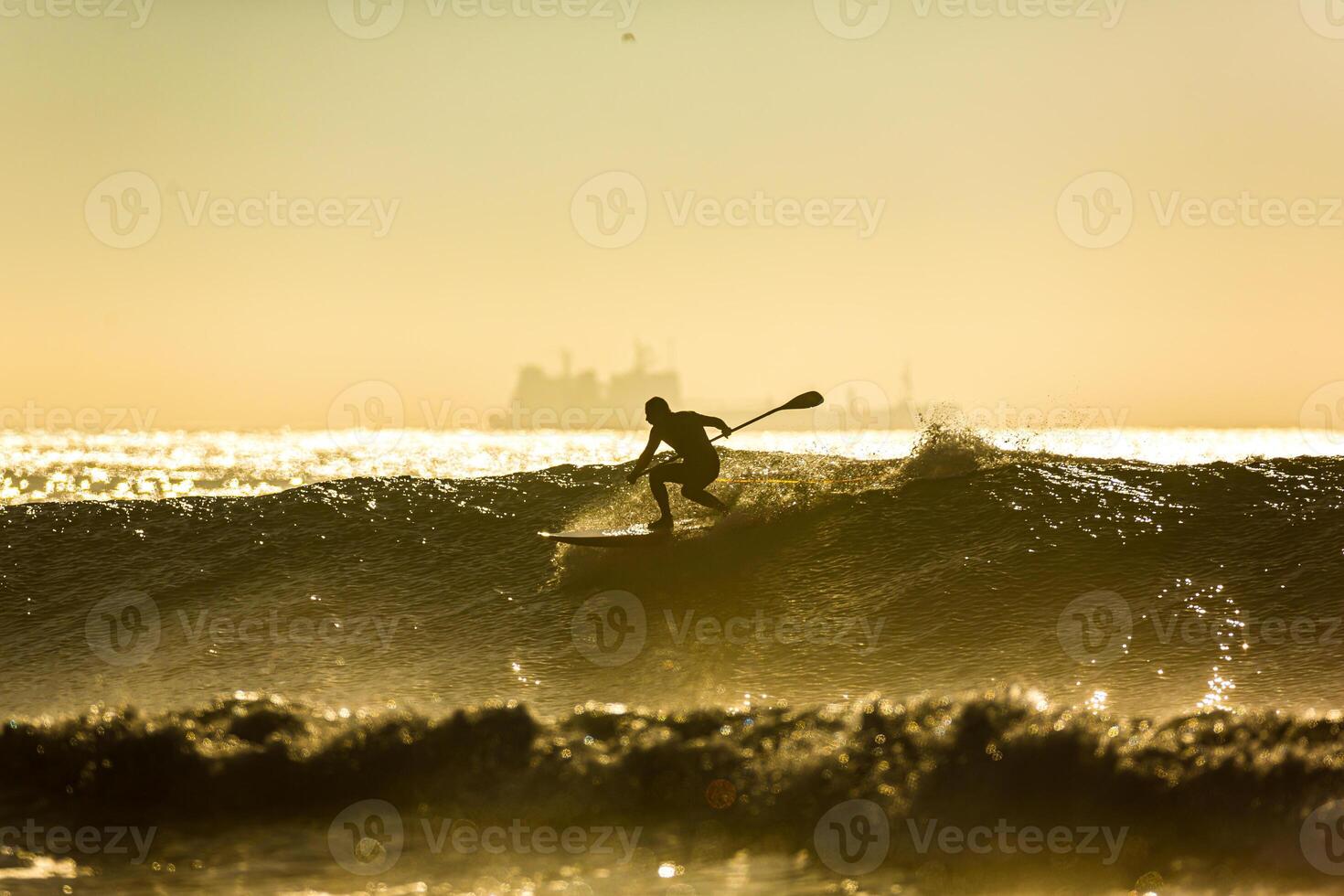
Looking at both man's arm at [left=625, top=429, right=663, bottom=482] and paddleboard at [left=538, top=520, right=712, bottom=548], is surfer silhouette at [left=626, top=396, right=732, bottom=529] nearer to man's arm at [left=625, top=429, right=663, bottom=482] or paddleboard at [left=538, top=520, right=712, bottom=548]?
man's arm at [left=625, top=429, right=663, bottom=482]

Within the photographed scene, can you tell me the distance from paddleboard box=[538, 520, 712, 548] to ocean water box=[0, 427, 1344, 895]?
0.60 ft

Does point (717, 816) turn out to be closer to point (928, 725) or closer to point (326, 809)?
point (928, 725)

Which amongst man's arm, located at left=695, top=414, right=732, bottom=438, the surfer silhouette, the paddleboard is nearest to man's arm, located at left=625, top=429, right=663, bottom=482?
the surfer silhouette

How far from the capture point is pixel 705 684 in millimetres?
8398

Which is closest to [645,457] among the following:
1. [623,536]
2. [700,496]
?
[700,496]

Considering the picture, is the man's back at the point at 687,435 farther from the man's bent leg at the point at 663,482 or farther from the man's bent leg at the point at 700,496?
the man's bent leg at the point at 700,496

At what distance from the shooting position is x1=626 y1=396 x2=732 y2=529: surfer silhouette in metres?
11.7

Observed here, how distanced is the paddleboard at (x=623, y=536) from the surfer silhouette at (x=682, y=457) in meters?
0.14

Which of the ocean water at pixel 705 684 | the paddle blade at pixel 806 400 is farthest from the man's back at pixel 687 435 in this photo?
the paddle blade at pixel 806 400

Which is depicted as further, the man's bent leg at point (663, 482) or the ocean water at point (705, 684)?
the man's bent leg at point (663, 482)

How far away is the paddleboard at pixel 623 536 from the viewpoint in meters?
11.5

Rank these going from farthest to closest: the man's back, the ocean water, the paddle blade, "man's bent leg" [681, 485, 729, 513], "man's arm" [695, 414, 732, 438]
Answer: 1. the paddle blade
2. "man's bent leg" [681, 485, 729, 513]
3. the man's back
4. "man's arm" [695, 414, 732, 438]
5. the ocean water

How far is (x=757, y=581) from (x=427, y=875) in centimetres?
618

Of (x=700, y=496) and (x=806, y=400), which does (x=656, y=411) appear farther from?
(x=806, y=400)
